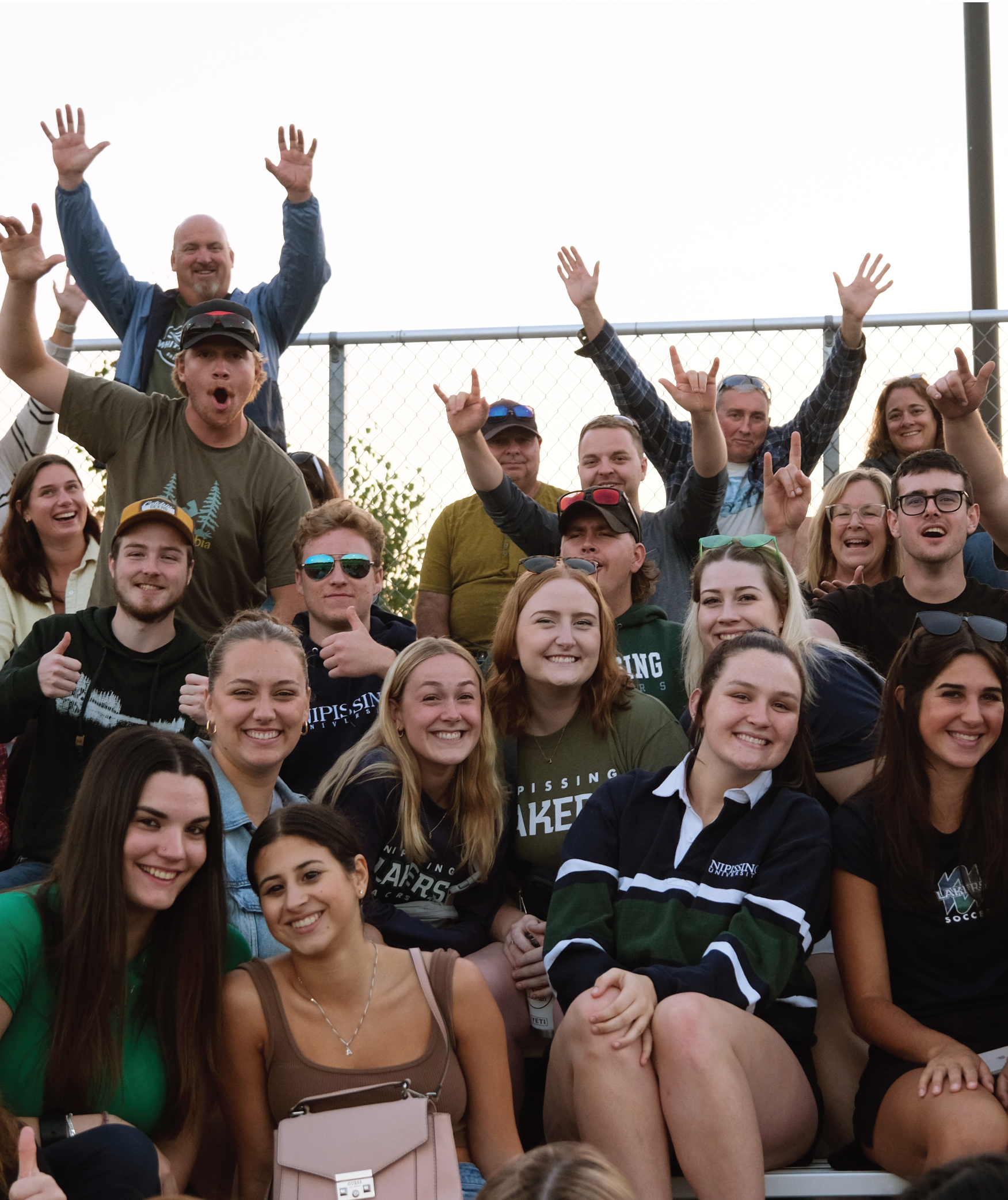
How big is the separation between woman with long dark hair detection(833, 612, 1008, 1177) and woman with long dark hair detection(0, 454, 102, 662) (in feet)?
9.77

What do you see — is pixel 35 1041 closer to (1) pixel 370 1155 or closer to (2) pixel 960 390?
(1) pixel 370 1155

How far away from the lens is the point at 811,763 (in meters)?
3.28

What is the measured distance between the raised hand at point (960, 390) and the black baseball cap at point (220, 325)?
238 cm

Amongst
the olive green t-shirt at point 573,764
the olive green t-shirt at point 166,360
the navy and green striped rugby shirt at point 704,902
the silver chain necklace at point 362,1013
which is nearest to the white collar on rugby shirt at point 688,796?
the navy and green striped rugby shirt at point 704,902

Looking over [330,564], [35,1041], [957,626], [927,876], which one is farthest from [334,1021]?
[330,564]

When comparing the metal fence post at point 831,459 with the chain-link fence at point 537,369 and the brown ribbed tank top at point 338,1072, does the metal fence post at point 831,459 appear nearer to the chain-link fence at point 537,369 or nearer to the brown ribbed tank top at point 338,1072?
the chain-link fence at point 537,369

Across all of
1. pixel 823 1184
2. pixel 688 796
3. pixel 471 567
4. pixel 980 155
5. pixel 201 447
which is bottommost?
pixel 823 1184

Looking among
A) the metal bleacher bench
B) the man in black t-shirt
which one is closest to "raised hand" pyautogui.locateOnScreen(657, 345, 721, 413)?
the man in black t-shirt

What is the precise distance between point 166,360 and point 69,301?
25.4 inches

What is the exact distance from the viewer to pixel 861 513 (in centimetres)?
482

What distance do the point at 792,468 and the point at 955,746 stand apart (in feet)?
6.55

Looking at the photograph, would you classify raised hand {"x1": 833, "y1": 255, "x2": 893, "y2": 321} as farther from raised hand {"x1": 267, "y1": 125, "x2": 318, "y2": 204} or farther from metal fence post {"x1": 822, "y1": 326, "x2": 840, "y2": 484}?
raised hand {"x1": 267, "y1": 125, "x2": 318, "y2": 204}

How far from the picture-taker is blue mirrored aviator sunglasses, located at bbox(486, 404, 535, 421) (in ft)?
17.3

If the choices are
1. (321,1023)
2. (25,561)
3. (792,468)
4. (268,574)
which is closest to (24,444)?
(25,561)
